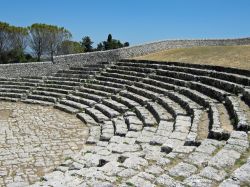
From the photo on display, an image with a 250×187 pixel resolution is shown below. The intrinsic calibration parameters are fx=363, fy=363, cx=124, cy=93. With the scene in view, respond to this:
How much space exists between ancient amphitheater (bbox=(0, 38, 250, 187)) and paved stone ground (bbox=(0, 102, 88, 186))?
3 cm

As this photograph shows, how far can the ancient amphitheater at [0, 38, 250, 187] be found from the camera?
6660mm

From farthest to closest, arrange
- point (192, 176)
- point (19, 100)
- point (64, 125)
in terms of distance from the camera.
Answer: point (19, 100) < point (64, 125) < point (192, 176)

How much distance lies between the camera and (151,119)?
12.6 m

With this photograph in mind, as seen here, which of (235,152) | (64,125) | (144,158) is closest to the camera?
(235,152)

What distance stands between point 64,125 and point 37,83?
799 cm

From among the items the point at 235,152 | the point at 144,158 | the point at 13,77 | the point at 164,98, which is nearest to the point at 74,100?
the point at 164,98

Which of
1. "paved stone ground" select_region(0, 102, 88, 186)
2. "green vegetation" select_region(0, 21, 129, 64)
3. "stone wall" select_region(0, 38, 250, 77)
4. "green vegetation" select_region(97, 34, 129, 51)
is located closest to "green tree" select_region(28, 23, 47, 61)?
"green vegetation" select_region(0, 21, 129, 64)

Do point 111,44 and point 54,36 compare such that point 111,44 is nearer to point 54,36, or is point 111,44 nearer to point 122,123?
point 54,36

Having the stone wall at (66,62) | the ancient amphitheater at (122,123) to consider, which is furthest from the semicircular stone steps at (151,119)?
the stone wall at (66,62)

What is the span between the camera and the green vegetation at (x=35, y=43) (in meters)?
41.8

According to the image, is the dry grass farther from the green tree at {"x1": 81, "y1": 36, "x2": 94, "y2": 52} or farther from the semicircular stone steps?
the green tree at {"x1": 81, "y1": 36, "x2": 94, "y2": 52}

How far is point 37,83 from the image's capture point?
2152 centimetres

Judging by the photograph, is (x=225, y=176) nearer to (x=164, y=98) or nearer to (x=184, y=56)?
(x=164, y=98)

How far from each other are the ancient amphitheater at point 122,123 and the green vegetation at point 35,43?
62.1 ft
